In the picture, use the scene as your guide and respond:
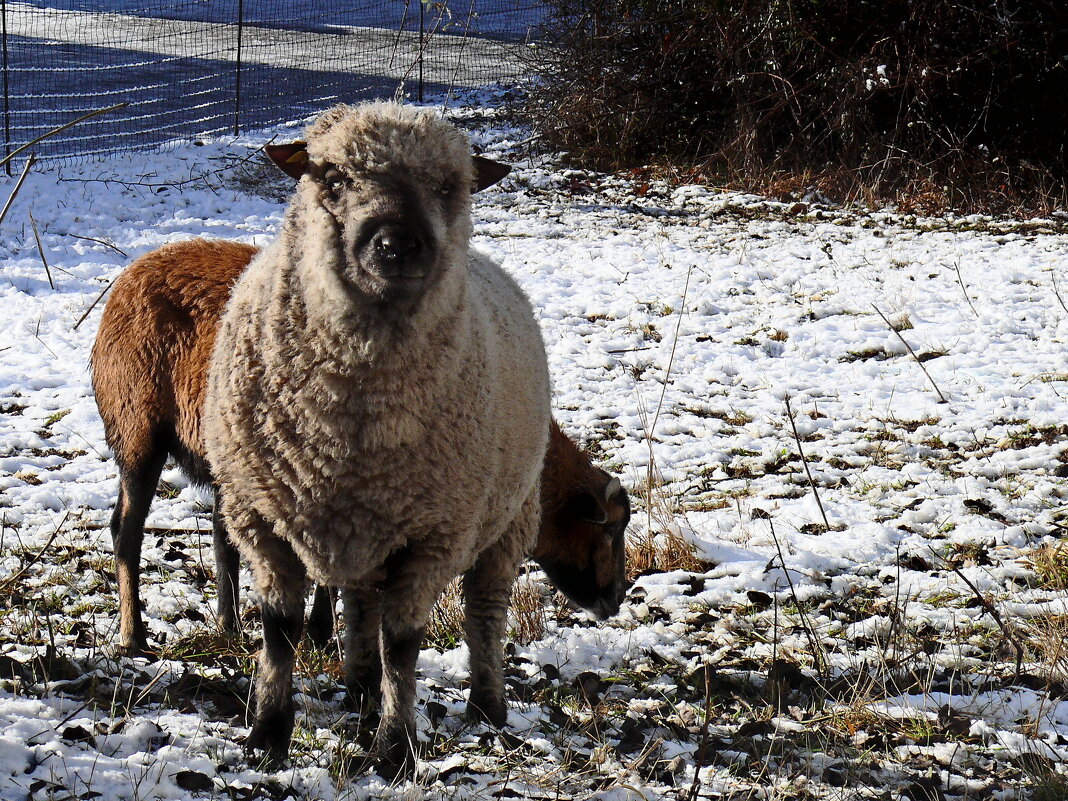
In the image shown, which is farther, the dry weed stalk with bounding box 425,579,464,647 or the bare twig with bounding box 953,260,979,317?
the bare twig with bounding box 953,260,979,317

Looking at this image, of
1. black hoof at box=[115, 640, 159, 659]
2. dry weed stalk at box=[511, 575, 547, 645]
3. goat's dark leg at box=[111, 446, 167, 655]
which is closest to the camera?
black hoof at box=[115, 640, 159, 659]

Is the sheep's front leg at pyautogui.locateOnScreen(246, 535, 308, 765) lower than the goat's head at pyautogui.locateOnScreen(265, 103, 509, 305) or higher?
lower

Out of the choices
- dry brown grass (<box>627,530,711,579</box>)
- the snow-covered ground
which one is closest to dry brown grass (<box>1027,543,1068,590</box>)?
the snow-covered ground

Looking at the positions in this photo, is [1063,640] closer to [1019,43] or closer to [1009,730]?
[1009,730]

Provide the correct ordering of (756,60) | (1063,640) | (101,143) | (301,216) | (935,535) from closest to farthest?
(301,216) → (1063,640) → (935,535) → (756,60) → (101,143)

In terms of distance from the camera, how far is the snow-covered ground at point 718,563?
2.96 metres

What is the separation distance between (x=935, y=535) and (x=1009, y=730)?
4.80ft

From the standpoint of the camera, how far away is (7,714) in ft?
9.71

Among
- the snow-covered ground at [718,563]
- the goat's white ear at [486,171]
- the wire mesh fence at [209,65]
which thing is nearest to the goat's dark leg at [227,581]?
the snow-covered ground at [718,563]

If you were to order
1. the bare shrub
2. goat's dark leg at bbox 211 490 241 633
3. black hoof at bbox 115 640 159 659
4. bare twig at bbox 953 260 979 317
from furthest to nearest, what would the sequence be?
the bare shrub < bare twig at bbox 953 260 979 317 < goat's dark leg at bbox 211 490 241 633 < black hoof at bbox 115 640 159 659

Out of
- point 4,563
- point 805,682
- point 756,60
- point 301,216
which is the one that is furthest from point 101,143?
point 805,682

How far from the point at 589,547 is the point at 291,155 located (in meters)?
2.04

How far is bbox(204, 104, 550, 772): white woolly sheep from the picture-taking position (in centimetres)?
267

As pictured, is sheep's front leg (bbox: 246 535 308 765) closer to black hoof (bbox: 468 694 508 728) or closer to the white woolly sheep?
the white woolly sheep
